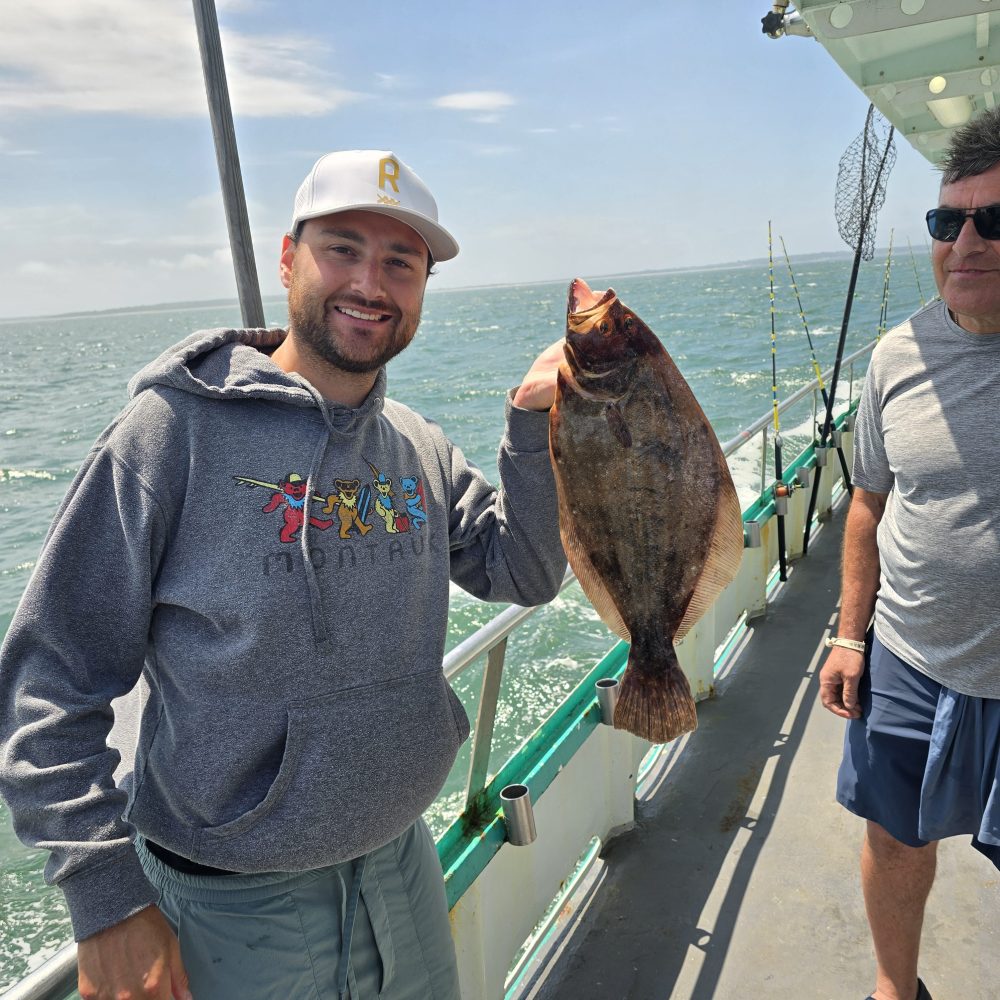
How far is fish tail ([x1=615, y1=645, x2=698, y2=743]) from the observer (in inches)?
58.4

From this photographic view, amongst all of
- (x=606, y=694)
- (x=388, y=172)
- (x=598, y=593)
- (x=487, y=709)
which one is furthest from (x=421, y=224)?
(x=606, y=694)

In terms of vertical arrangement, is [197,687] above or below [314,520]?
below

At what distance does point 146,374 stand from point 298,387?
26 centimetres

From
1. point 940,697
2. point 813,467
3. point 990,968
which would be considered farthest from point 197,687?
point 813,467

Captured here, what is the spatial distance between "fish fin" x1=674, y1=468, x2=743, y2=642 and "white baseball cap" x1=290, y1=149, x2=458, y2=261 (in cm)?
78

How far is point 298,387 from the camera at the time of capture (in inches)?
60.4

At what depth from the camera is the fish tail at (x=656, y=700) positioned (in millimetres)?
1484

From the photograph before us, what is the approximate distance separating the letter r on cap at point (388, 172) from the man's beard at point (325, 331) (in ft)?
0.75

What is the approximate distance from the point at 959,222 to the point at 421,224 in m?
1.27

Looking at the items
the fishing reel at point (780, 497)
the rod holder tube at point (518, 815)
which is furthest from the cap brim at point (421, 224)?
the fishing reel at point (780, 497)

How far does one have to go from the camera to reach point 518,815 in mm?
2256

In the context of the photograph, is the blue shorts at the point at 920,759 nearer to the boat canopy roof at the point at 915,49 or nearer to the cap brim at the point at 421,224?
the cap brim at the point at 421,224

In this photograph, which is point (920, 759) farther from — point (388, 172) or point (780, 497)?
point (780, 497)

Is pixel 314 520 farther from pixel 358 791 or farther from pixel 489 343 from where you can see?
pixel 489 343
